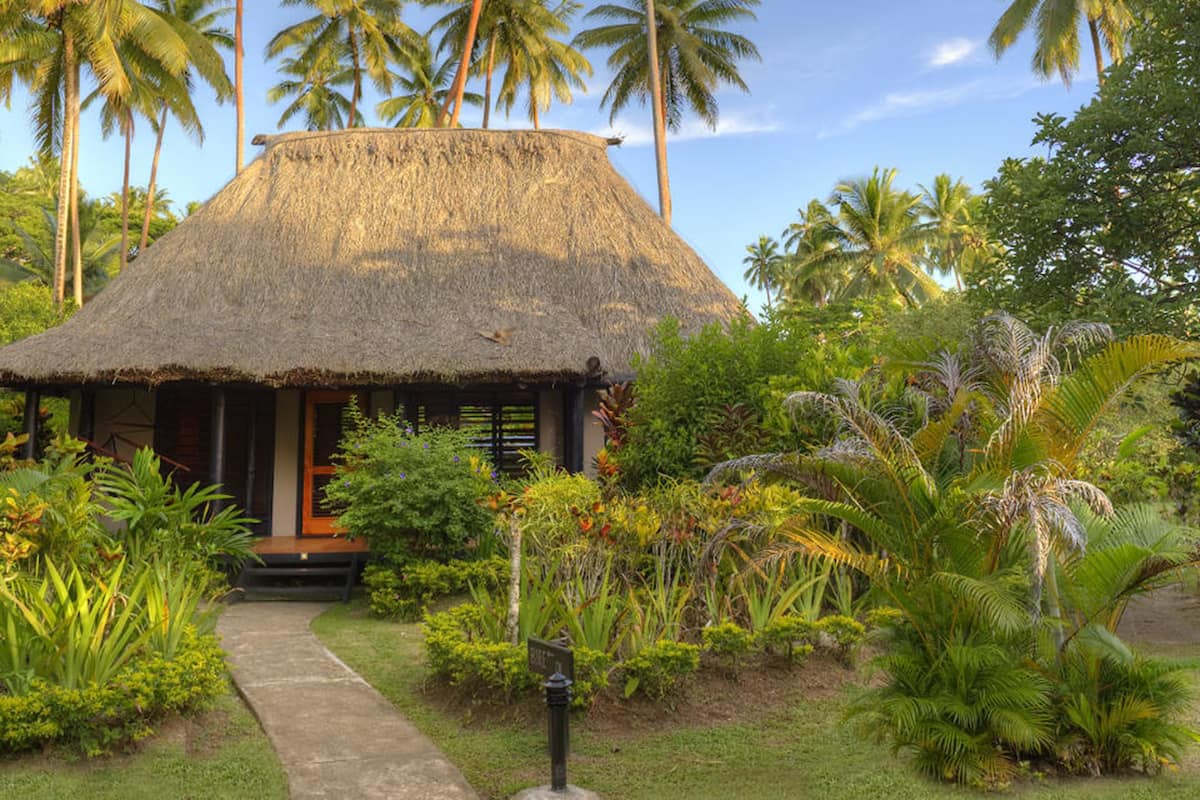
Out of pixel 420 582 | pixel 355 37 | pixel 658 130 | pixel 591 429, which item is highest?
pixel 355 37

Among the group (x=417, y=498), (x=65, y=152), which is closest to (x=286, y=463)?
(x=417, y=498)

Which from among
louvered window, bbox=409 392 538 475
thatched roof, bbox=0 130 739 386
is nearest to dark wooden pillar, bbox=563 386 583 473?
thatched roof, bbox=0 130 739 386

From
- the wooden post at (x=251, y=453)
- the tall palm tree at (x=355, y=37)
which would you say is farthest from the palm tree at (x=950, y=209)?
the wooden post at (x=251, y=453)

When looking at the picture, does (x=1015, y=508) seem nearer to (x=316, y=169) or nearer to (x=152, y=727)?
(x=152, y=727)

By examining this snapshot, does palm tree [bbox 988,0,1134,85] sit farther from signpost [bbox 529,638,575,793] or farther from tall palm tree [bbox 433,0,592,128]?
signpost [bbox 529,638,575,793]

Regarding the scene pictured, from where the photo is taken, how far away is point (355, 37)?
33875mm

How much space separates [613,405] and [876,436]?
222 inches

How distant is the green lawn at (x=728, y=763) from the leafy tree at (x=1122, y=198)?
5.40 m

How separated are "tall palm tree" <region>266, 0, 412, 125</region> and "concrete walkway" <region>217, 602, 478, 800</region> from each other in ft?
90.0

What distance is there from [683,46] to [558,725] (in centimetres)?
2439

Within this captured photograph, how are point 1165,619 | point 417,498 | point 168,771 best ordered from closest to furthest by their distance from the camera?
point 168,771
point 1165,619
point 417,498

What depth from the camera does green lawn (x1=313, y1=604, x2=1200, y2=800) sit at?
4.72 m

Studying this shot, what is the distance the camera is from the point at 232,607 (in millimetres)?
10008

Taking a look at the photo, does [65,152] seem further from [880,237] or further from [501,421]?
[880,237]
